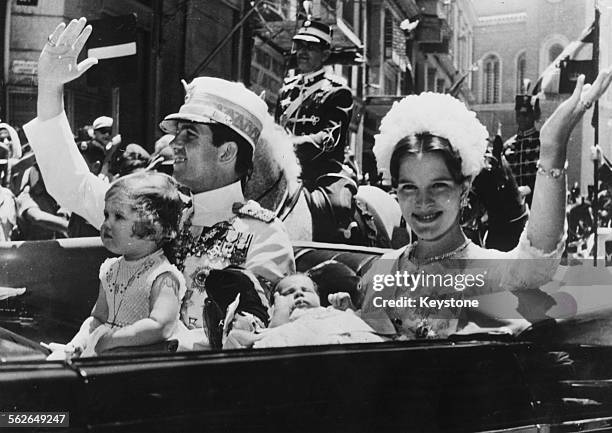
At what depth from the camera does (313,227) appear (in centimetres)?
216

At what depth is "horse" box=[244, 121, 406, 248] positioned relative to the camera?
7.04ft

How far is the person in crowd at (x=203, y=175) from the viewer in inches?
81.3

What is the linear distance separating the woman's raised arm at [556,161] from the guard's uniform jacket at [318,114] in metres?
0.48

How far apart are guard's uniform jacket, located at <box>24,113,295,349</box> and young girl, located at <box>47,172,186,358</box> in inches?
1.8

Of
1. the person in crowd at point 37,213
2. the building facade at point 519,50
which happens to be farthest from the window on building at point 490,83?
the person in crowd at point 37,213

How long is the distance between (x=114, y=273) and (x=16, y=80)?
496 mm

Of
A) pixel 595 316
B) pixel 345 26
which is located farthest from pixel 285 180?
pixel 595 316

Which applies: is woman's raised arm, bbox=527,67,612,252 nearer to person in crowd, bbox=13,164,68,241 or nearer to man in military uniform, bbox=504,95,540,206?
man in military uniform, bbox=504,95,540,206

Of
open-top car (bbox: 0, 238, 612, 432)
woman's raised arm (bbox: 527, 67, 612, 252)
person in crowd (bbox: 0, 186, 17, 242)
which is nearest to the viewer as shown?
open-top car (bbox: 0, 238, 612, 432)

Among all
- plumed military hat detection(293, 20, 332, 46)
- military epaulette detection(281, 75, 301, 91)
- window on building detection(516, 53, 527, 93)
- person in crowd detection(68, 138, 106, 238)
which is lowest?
person in crowd detection(68, 138, 106, 238)

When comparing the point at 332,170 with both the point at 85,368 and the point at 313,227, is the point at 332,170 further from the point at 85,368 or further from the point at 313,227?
the point at 85,368

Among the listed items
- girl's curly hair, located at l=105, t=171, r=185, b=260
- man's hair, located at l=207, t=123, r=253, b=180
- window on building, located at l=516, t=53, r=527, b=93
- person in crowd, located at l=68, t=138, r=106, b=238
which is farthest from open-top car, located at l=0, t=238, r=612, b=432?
window on building, located at l=516, t=53, r=527, b=93

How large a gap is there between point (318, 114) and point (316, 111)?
0.01m

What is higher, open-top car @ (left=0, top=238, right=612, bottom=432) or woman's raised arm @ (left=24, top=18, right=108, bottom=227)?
woman's raised arm @ (left=24, top=18, right=108, bottom=227)
